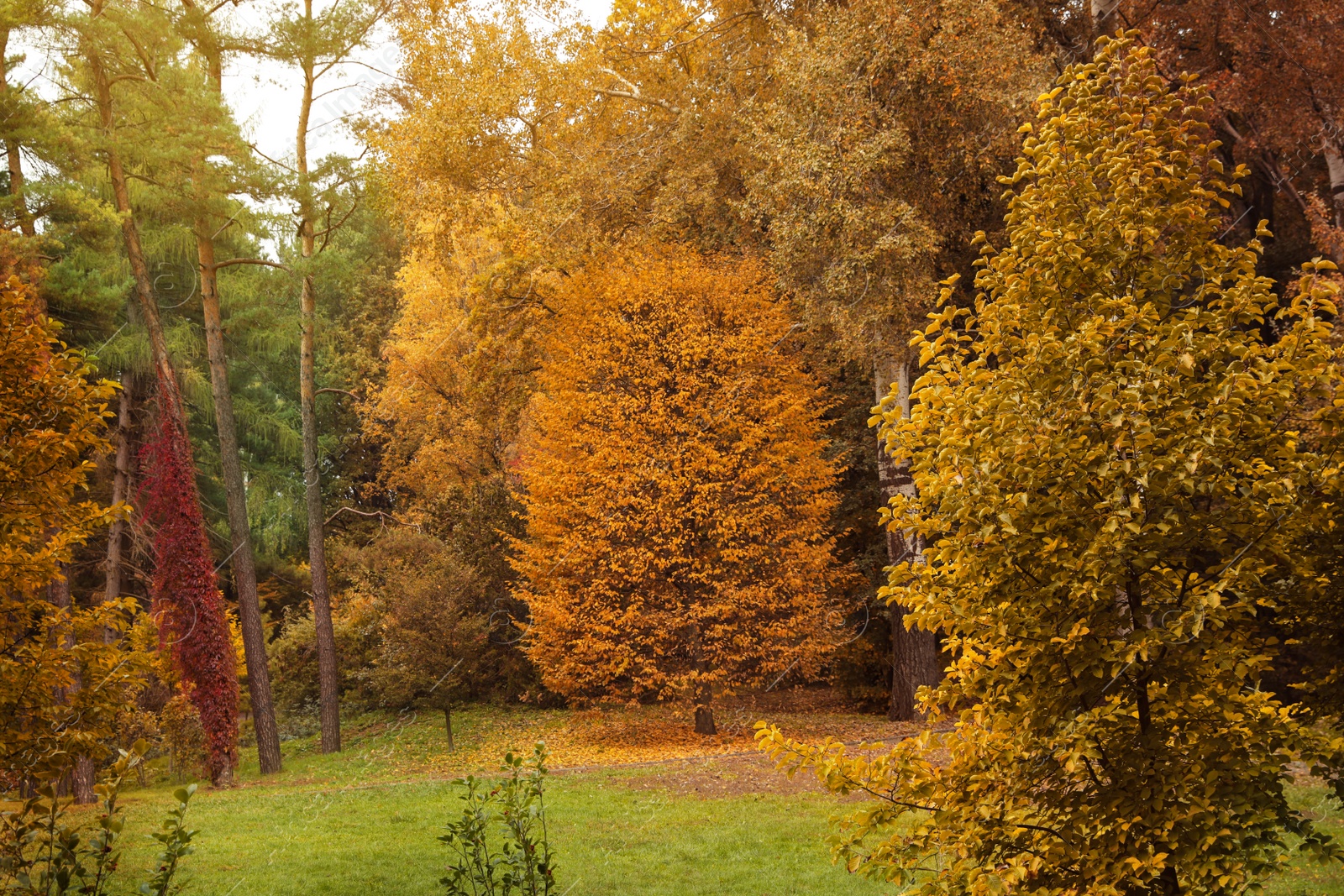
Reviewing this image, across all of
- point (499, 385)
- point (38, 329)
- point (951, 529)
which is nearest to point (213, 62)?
point (499, 385)

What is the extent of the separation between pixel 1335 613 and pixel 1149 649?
2.86ft

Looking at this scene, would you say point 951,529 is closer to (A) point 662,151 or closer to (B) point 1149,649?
(B) point 1149,649

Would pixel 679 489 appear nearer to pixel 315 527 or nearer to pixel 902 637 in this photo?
pixel 902 637

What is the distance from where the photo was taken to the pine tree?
145 inches

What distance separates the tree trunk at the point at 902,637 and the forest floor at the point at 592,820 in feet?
1.94

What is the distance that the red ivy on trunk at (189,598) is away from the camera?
49.8 feet

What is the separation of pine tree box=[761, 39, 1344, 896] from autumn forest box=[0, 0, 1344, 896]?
26mm

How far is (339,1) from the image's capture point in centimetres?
1912

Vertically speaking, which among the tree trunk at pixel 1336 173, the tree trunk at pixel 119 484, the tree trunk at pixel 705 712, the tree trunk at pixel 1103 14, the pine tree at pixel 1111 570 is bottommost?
the tree trunk at pixel 705 712

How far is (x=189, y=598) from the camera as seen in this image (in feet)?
49.7

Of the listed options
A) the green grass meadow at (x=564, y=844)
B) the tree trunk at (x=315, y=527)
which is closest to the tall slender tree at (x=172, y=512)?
the green grass meadow at (x=564, y=844)

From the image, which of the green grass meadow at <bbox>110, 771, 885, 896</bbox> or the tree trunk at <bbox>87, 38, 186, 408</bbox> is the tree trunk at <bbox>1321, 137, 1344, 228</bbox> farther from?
the tree trunk at <bbox>87, 38, 186, 408</bbox>

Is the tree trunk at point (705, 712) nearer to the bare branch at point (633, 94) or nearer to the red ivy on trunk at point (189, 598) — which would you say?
the red ivy on trunk at point (189, 598)

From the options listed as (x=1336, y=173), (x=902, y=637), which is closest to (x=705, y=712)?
(x=902, y=637)
